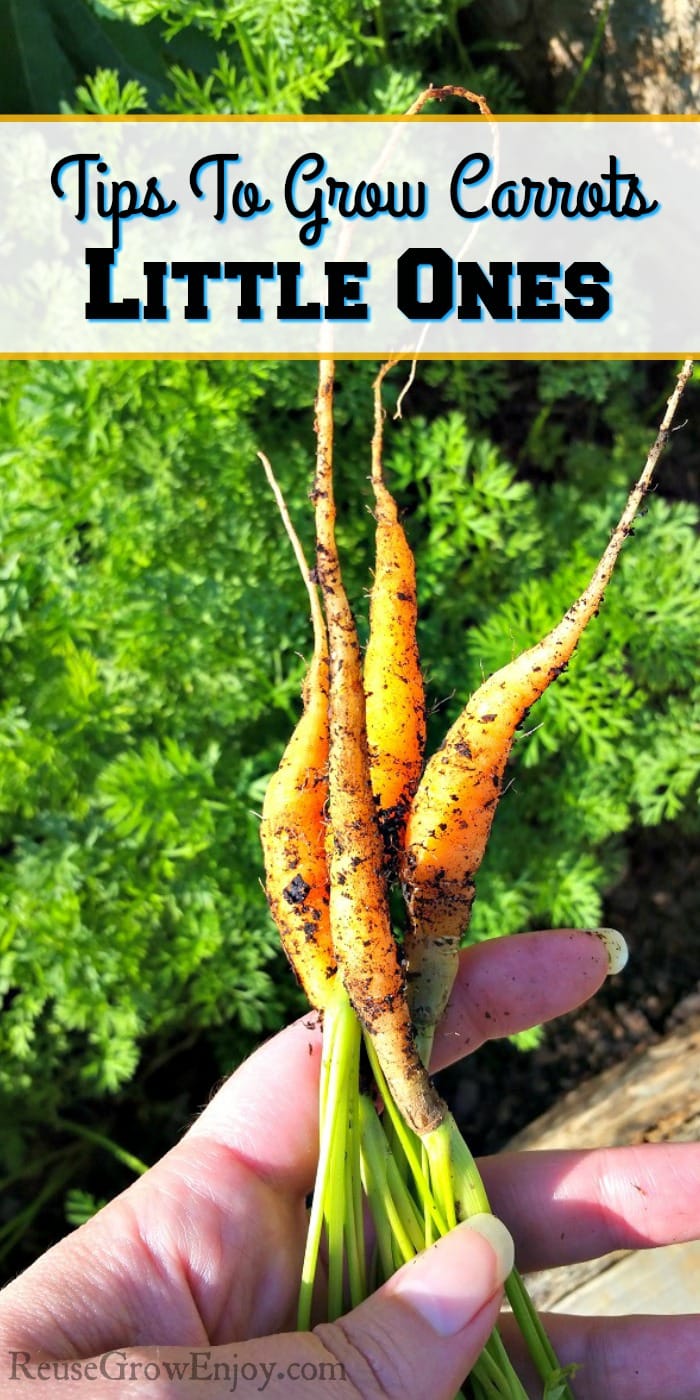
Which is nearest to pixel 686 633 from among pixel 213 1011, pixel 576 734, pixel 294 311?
pixel 576 734

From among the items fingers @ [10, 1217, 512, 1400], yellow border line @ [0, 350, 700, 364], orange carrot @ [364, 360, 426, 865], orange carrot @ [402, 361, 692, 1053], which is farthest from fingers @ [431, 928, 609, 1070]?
yellow border line @ [0, 350, 700, 364]

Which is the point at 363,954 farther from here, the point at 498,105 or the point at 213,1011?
the point at 498,105

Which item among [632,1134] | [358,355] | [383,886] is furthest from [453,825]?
[358,355]

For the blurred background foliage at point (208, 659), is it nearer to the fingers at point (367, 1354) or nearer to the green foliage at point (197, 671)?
the green foliage at point (197, 671)

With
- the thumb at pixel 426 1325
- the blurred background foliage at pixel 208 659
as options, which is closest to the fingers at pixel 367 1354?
the thumb at pixel 426 1325

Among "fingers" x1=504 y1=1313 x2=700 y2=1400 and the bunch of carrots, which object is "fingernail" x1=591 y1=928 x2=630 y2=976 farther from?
"fingers" x1=504 y1=1313 x2=700 y2=1400

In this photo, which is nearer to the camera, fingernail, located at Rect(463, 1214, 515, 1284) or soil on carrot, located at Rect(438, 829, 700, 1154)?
fingernail, located at Rect(463, 1214, 515, 1284)

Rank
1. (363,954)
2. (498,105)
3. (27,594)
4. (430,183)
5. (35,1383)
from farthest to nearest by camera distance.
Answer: (498,105) < (430,183) < (27,594) < (363,954) < (35,1383)
